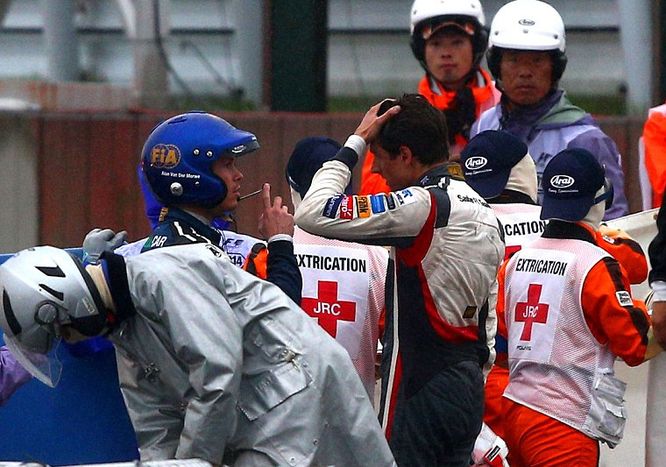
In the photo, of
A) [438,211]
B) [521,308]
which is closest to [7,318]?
[438,211]

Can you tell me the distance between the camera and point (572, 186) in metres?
6.16

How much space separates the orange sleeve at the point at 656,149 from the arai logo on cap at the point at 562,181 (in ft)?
5.70

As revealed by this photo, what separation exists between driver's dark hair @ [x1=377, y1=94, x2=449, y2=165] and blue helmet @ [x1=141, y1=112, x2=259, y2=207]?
2.07 ft

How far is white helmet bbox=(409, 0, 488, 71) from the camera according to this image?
26.4 ft

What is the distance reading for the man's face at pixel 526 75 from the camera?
753 cm

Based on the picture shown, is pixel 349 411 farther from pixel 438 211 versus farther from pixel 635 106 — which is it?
pixel 635 106

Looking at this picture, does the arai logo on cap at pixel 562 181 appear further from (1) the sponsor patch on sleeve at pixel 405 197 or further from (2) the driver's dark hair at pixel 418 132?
(1) the sponsor patch on sleeve at pixel 405 197

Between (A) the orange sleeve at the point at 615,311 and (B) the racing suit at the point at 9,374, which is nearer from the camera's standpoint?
(B) the racing suit at the point at 9,374

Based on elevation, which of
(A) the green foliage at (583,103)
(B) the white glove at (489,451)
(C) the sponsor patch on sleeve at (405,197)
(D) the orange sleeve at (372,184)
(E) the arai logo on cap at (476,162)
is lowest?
(B) the white glove at (489,451)

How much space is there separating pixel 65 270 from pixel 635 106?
801cm

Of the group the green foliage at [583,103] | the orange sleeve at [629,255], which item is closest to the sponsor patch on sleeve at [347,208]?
the orange sleeve at [629,255]

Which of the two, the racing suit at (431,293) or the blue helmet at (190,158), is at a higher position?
the blue helmet at (190,158)

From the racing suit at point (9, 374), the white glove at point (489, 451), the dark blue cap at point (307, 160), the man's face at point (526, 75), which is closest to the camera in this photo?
the racing suit at point (9, 374)

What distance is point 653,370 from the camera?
21.2 ft
